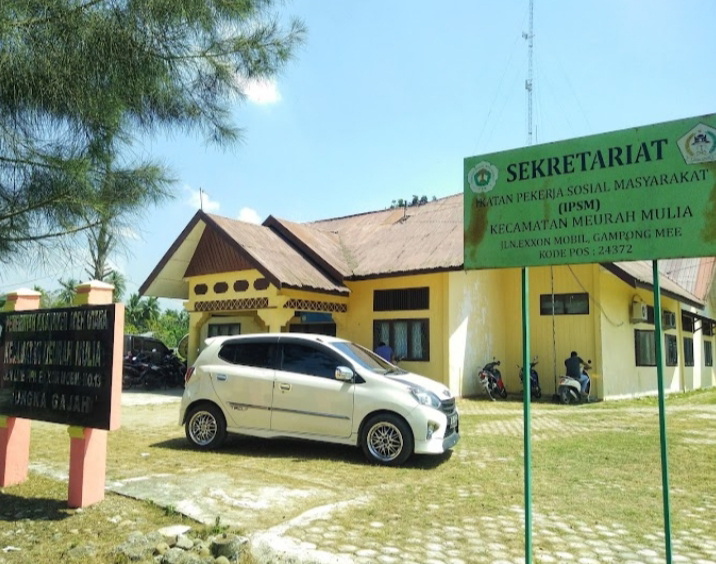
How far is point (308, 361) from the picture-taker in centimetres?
841

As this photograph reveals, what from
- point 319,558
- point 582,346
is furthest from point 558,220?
point 582,346

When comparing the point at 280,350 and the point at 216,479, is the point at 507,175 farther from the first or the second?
the point at 280,350

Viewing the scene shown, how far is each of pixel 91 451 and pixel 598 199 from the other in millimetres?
4768

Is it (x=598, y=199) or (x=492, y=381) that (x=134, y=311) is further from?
(x=598, y=199)

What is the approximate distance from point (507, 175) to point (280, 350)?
5.34 meters

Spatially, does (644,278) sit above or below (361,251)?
below

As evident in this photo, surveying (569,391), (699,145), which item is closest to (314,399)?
(699,145)

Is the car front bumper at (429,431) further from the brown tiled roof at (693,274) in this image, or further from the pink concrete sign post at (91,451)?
the brown tiled roof at (693,274)

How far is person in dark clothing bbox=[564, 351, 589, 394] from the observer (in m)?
15.9

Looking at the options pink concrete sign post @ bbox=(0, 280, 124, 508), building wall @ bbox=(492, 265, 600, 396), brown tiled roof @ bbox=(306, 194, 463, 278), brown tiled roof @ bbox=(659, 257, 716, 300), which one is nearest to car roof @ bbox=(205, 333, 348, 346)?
pink concrete sign post @ bbox=(0, 280, 124, 508)

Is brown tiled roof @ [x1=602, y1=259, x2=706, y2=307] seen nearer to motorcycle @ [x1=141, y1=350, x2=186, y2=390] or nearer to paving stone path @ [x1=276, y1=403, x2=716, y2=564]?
paving stone path @ [x1=276, y1=403, x2=716, y2=564]

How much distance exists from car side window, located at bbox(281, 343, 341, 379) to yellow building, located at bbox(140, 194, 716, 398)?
23.3 feet

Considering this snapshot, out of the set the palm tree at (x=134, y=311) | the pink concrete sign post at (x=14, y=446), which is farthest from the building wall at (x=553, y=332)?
the palm tree at (x=134, y=311)

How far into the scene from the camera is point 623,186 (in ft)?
11.6
